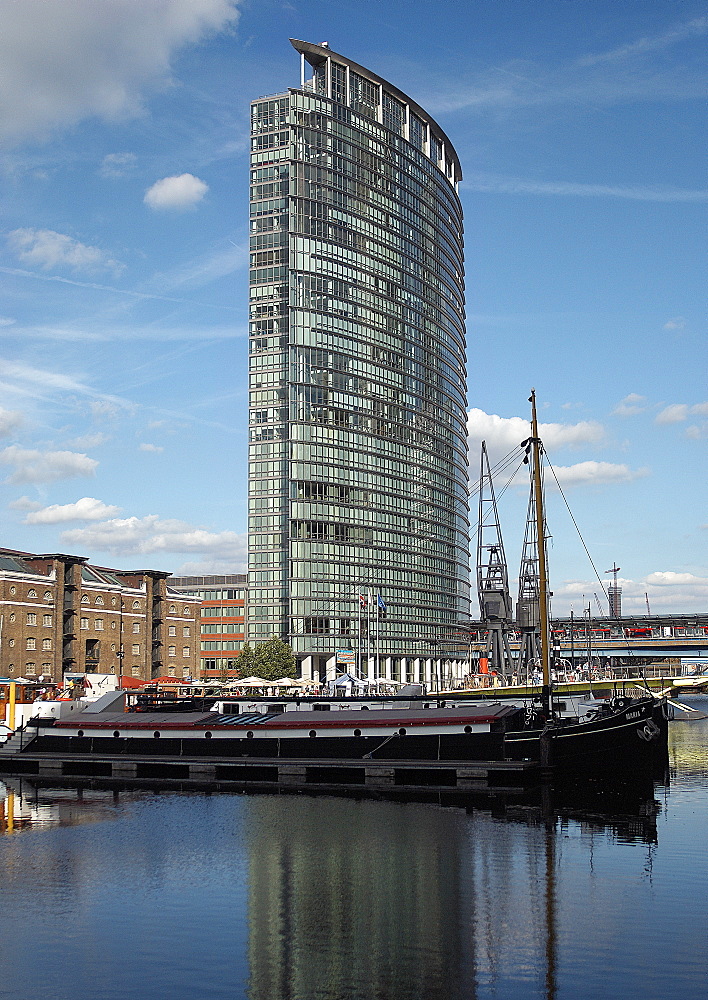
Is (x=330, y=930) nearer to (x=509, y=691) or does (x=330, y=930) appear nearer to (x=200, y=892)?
(x=200, y=892)

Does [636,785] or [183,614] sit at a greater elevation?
[183,614]

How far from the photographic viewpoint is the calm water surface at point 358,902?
88.7 ft

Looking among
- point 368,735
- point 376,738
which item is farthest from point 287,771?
point 376,738

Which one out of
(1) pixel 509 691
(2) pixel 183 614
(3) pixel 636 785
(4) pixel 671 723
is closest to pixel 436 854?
(3) pixel 636 785

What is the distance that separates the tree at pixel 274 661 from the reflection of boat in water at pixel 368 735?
88.3m

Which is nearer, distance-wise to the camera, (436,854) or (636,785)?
(436,854)

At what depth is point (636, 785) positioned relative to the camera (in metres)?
64.2

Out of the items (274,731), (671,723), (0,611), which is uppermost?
(0,611)

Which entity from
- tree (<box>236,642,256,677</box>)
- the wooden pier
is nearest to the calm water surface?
the wooden pier

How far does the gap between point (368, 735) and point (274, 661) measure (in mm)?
107517

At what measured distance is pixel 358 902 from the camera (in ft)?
113

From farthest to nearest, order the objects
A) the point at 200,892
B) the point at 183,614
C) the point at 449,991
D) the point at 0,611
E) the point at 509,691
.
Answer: the point at 183,614, the point at 0,611, the point at 509,691, the point at 200,892, the point at 449,991

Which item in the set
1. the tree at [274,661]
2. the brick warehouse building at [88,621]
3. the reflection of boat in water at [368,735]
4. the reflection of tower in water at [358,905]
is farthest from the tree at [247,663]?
the reflection of tower in water at [358,905]

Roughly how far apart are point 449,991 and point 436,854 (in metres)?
17.0
